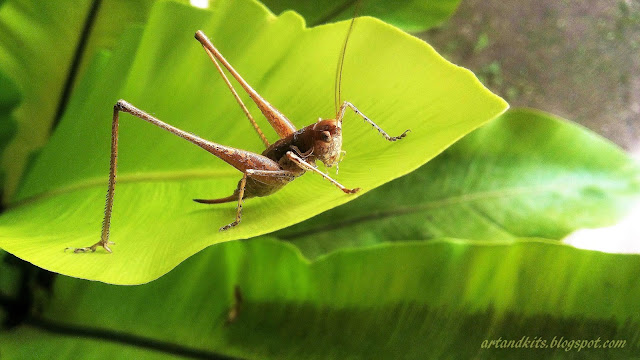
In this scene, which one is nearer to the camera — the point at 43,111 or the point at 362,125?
the point at 362,125

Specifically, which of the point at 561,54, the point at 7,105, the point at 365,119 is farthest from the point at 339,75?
the point at 561,54

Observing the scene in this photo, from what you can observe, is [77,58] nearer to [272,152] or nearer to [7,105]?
[7,105]

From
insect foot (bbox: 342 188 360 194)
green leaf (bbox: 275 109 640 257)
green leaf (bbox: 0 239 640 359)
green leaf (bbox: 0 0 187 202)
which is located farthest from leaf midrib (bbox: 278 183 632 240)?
green leaf (bbox: 0 0 187 202)

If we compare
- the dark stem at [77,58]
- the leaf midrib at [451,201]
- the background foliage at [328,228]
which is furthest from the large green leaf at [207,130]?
→ the leaf midrib at [451,201]

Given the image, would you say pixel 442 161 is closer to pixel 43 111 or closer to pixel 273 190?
pixel 273 190

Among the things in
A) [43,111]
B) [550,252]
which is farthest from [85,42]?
[550,252]

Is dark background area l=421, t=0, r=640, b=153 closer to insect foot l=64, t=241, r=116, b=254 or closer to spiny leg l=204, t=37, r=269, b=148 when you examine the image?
spiny leg l=204, t=37, r=269, b=148

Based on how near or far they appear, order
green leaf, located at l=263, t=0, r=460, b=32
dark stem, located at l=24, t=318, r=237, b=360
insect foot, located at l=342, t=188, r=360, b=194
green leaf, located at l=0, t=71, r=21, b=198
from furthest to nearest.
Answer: green leaf, located at l=263, t=0, r=460, b=32 < green leaf, located at l=0, t=71, r=21, b=198 < dark stem, located at l=24, t=318, r=237, b=360 < insect foot, located at l=342, t=188, r=360, b=194
